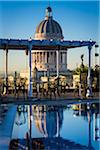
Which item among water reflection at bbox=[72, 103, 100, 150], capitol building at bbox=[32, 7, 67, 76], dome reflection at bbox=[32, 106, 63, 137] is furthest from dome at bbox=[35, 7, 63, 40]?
dome reflection at bbox=[32, 106, 63, 137]

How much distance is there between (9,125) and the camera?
696 cm

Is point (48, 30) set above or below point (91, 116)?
above

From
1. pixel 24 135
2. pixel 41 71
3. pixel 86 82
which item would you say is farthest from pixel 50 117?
pixel 41 71

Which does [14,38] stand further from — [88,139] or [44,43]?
[88,139]

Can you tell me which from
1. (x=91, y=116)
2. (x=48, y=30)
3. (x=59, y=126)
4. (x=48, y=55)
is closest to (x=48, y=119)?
(x=59, y=126)

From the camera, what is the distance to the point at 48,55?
82.5ft

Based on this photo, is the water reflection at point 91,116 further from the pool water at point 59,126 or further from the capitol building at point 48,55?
Result: the capitol building at point 48,55

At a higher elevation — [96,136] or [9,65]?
[9,65]

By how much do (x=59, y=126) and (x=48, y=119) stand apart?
2.81ft

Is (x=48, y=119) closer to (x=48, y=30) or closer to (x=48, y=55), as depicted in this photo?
(x=48, y=55)

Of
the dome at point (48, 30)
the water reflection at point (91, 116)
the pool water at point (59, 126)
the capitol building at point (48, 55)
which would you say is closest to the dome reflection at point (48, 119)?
the pool water at point (59, 126)

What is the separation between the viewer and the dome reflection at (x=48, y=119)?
6.80m

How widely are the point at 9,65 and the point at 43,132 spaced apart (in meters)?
8.48

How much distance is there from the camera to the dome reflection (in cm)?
680
